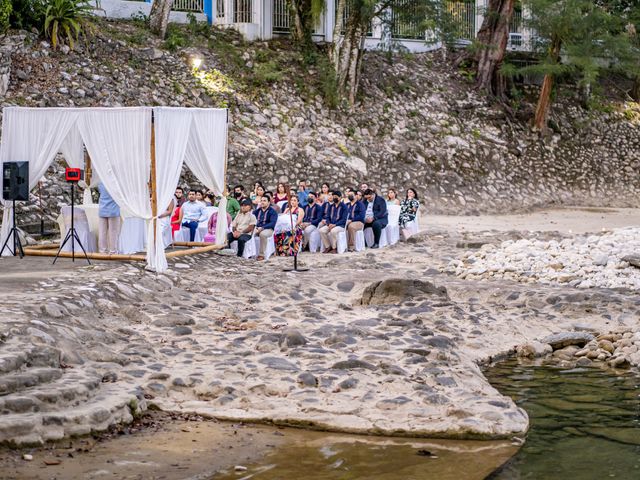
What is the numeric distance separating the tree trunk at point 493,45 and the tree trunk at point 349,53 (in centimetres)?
434

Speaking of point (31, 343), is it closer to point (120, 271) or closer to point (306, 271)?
point (120, 271)

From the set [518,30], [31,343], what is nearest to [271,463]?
[31,343]

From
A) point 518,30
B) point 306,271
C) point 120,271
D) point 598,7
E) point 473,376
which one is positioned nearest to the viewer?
point 473,376

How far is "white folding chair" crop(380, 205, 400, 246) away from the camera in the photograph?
2025cm

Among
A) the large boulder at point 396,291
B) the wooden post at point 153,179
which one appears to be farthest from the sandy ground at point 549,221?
the wooden post at point 153,179

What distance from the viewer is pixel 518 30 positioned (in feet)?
117

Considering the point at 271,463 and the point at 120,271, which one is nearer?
the point at 271,463

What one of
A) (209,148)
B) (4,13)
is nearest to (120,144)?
(209,148)

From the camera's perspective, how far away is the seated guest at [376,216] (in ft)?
64.7

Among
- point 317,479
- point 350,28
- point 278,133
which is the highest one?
point 350,28

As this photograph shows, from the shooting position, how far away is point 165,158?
15.2m

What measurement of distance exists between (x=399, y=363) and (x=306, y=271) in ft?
20.2

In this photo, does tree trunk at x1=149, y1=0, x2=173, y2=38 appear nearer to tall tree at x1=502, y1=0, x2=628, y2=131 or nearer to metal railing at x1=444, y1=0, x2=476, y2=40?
metal railing at x1=444, y1=0, x2=476, y2=40

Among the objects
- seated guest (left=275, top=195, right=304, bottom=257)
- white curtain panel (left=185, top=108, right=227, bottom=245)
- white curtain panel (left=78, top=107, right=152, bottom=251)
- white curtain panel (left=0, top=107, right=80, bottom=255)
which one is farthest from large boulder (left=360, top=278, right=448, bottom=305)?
white curtain panel (left=0, top=107, right=80, bottom=255)
